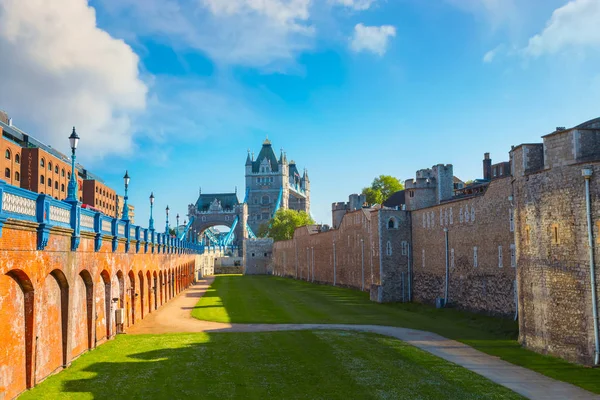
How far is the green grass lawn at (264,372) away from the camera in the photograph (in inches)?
600

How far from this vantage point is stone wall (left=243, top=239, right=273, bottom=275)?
113 m

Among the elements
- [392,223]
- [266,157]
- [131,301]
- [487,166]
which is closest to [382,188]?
[487,166]

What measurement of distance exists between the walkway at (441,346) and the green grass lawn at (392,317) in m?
0.62

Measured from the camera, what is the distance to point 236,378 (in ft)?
56.0

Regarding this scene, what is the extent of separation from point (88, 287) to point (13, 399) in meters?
7.71

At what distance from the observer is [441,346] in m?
23.5

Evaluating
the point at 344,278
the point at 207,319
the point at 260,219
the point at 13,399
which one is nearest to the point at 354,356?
the point at 13,399

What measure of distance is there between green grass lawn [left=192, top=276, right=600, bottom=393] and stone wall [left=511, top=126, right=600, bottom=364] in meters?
0.87

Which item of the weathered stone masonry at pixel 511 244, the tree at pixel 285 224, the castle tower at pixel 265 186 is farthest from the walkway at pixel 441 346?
the castle tower at pixel 265 186

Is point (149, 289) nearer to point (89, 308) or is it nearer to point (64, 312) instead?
point (89, 308)

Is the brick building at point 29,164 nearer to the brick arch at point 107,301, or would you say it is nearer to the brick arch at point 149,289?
the brick arch at point 149,289

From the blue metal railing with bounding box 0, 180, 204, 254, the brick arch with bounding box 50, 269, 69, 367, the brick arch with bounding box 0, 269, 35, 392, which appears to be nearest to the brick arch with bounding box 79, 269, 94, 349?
the blue metal railing with bounding box 0, 180, 204, 254

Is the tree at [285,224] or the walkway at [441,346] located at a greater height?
the tree at [285,224]

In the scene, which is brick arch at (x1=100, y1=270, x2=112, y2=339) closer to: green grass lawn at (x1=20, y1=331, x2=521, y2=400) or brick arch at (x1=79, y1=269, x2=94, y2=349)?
green grass lawn at (x1=20, y1=331, x2=521, y2=400)
